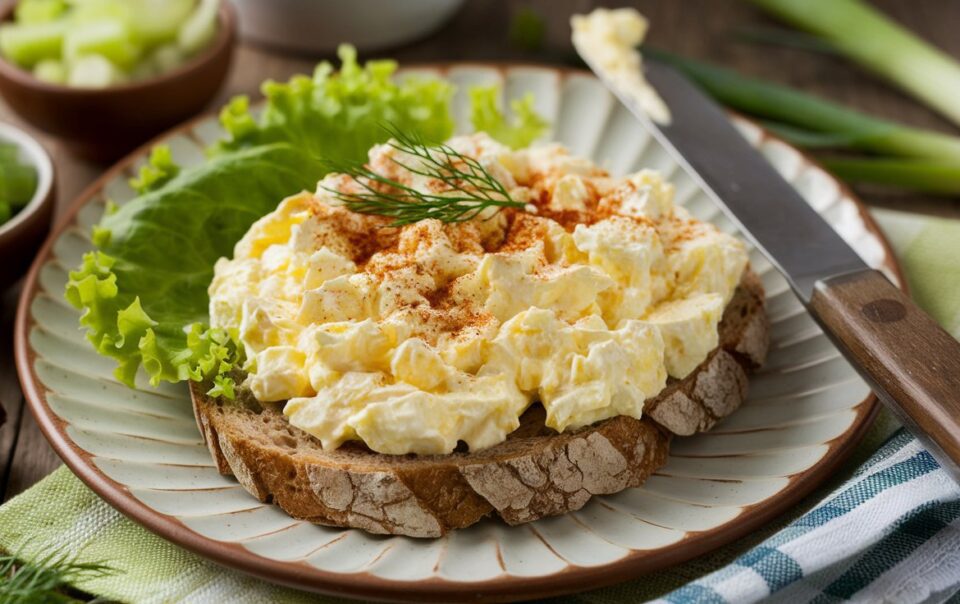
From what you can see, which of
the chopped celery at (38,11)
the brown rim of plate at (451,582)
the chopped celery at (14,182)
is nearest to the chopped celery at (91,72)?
the chopped celery at (38,11)

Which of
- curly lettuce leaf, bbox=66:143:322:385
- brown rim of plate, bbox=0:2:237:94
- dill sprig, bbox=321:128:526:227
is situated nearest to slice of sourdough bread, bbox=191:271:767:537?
curly lettuce leaf, bbox=66:143:322:385

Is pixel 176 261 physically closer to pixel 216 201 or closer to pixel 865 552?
pixel 216 201

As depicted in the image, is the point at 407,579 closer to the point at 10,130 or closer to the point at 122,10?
the point at 10,130

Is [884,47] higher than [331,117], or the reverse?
[884,47]

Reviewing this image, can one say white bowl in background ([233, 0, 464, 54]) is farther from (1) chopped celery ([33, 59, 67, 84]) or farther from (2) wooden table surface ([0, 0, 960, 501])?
(1) chopped celery ([33, 59, 67, 84])

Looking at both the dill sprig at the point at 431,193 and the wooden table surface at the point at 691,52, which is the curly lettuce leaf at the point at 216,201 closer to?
the dill sprig at the point at 431,193

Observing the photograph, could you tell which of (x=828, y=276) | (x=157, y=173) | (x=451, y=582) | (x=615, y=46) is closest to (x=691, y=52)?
(x=615, y=46)

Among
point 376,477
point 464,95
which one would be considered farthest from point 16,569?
point 464,95
